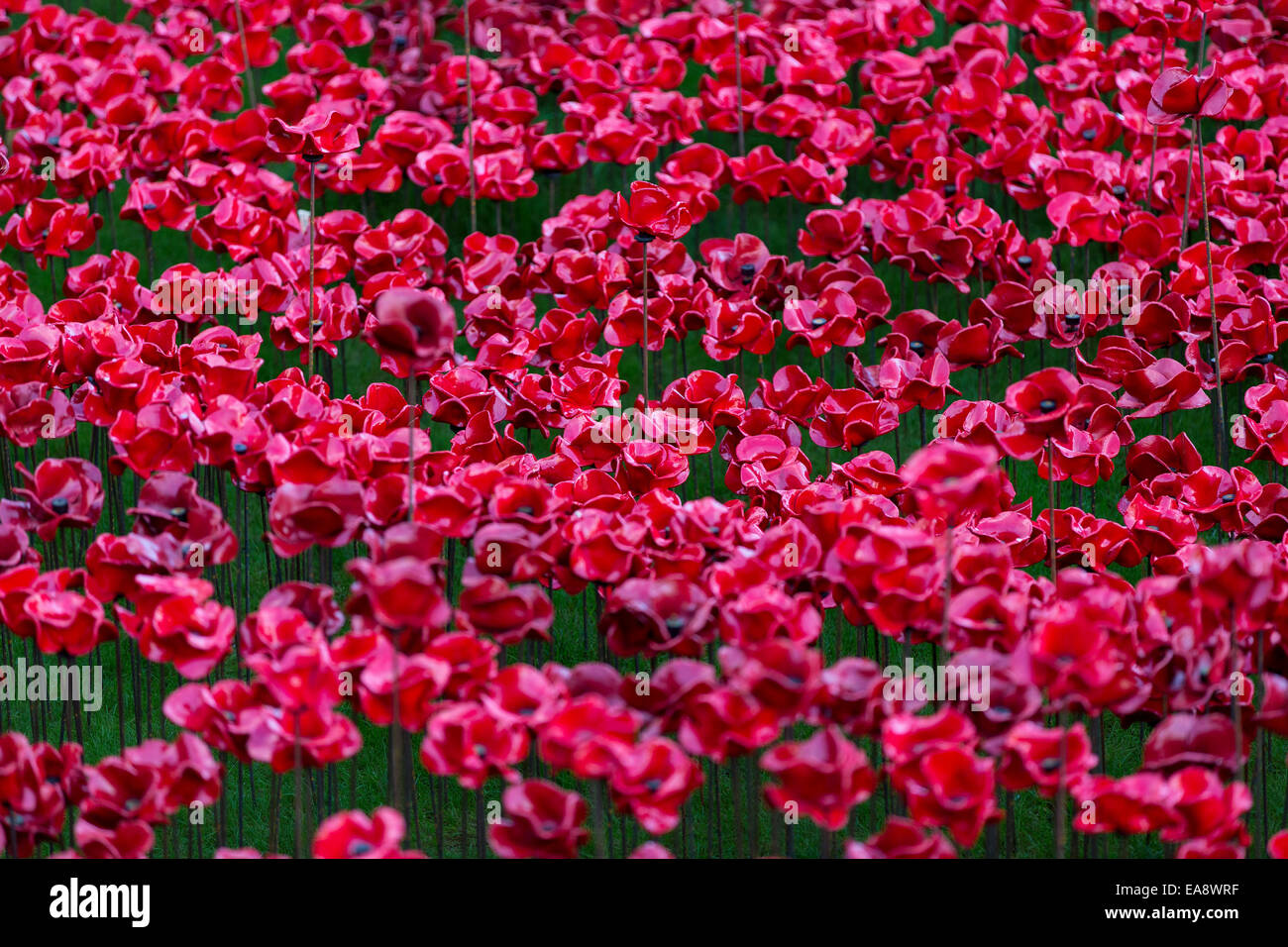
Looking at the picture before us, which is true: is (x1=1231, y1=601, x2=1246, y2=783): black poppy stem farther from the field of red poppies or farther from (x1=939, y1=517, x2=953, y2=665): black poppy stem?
(x1=939, y1=517, x2=953, y2=665): black poppy stem

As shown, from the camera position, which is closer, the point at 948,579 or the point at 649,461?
the point at 948,579

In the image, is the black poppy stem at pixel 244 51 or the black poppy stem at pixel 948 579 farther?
the black poppy stem at pixel 244 51

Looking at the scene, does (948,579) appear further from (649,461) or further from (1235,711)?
(649,461)

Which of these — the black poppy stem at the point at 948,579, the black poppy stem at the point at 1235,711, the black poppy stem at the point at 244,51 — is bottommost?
the black poppy stem at the point at 1235,711

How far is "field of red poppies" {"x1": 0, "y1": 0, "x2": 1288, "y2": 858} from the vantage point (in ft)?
7.34

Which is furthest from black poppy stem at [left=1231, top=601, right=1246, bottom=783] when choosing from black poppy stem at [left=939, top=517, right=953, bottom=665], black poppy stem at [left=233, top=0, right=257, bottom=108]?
black poppy stem at [left=233, top=0, right=257, bottom=108]

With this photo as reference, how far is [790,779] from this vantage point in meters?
2.10

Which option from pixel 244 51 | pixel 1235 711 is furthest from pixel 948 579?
pixel 244 51

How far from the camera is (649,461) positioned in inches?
120

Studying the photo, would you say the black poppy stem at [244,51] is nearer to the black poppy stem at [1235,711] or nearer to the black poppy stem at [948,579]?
the black poppy stem at [948,579]

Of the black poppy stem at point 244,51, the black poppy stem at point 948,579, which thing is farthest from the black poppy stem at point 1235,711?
the black poppy stem at point 244,51

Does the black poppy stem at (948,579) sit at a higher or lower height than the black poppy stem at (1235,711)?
higher

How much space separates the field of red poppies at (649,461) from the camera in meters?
2.24
